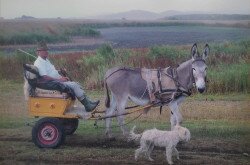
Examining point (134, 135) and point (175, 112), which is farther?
point (175, 112)

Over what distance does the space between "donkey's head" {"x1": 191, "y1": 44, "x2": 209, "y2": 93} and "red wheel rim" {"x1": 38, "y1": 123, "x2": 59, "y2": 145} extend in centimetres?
219

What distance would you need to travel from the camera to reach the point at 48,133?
21.4 ft

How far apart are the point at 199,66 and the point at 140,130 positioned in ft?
4.44

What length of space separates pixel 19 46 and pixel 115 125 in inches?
75.9

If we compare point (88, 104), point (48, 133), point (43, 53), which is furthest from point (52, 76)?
point (48, 133)

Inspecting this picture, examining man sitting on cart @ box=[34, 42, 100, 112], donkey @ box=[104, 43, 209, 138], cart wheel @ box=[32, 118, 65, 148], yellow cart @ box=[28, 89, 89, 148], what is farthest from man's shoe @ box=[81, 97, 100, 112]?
cart wheel @ box=[32, 118, 65, 148]

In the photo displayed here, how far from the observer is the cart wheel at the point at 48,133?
6504 millimetres

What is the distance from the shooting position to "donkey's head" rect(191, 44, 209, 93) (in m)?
6.03

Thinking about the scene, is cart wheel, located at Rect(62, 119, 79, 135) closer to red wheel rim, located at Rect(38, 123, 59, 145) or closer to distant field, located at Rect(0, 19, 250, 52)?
red wheel rim, located at Rect(38, 123, 59, 145)

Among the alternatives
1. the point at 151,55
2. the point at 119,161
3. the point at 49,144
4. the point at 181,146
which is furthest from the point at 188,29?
the point at 49,144

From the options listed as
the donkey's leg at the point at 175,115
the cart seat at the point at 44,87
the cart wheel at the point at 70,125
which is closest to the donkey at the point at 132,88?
the donkey's leg at the point at 175,115

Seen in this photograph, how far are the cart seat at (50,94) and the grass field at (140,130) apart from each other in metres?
0.43

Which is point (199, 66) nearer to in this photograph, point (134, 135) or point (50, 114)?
point (134, 135)

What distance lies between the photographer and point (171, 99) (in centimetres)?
641
